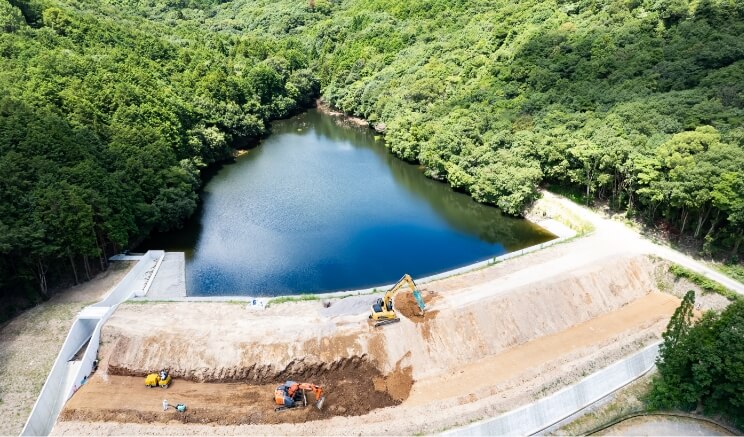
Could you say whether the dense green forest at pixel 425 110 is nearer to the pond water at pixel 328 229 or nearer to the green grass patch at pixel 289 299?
the pond water at pixel 328 229

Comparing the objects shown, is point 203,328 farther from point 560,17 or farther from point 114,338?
point 560,17

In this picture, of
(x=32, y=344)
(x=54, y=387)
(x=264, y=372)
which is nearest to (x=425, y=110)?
(x=264, y=372)

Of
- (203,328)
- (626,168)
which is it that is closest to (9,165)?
(203,328)

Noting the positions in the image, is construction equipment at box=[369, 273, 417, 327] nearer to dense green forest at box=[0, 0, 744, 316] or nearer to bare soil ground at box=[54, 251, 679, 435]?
bare soil ground at box=[54, 251, 679, 435]

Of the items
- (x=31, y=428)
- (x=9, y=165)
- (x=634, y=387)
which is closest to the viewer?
(x=31, y=428)

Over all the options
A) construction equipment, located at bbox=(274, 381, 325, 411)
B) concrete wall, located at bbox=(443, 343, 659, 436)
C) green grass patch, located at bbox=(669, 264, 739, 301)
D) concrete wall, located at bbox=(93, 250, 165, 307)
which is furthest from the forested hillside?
green grass patch, located at bbox=(669, 264, 739, 301)

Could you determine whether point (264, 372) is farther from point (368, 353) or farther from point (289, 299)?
point (289, 299)
